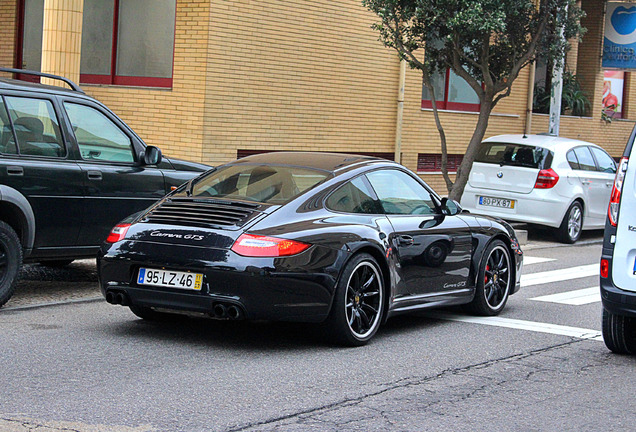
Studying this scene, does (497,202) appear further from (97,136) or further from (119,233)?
(119,233)

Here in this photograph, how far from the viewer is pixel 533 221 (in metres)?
15.3

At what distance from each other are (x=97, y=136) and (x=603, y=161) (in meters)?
10.2

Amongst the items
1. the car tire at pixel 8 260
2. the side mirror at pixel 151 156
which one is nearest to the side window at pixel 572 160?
the side mirror at pixel 151 156

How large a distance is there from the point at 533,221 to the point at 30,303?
9.06 m

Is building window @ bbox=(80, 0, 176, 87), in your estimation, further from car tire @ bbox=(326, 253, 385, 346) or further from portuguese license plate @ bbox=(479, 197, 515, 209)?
car tire @ bbox=(326, 253, 385, 346)

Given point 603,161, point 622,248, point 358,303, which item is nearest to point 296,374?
point 358,303

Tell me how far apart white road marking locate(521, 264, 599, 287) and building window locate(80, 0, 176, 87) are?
6.91 m

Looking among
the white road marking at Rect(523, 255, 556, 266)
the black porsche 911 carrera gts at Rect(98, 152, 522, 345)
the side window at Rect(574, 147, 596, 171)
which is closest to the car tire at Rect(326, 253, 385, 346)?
the black porsche 911 carrera gts at Rect(98, 152, 522, 345)

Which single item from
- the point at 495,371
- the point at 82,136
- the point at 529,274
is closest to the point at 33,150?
the point at 82,136

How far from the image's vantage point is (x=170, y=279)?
6.70 meters

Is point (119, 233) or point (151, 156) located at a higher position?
point (151, 156)

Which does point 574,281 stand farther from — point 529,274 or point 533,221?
point 533,221

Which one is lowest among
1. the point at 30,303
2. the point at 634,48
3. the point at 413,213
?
the point at 30,303

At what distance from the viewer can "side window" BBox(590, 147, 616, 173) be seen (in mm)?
16406
